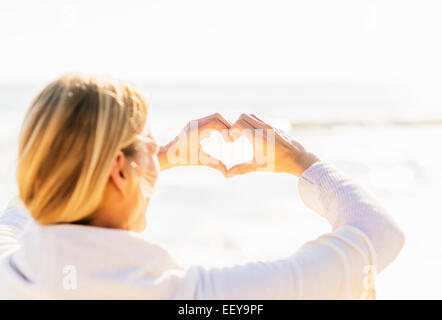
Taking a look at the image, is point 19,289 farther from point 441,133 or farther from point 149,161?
point 441,133

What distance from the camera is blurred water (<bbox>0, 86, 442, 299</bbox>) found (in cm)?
483

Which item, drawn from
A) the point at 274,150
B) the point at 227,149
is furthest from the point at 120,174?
the point at 227,149

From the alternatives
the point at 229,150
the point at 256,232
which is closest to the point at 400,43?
the point at 256,232

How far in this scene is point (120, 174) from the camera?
1146mm

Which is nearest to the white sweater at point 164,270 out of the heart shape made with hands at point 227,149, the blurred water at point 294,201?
the blurred water at point 294,201

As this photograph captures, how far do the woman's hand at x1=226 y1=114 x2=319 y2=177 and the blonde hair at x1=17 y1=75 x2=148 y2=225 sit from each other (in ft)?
1.48

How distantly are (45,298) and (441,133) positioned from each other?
15.7 metres

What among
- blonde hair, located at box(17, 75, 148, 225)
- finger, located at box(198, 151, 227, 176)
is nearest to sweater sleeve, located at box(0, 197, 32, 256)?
blonde hair, located at box(17, 75, 148, 225)

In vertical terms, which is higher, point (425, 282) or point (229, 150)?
point (229, 150)

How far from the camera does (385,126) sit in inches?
667

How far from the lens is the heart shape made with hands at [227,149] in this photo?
1.69 meters

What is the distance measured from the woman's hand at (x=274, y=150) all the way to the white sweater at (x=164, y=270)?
32 cm

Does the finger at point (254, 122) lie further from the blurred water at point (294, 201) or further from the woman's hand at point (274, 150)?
the blurred water at point (294, 201)
